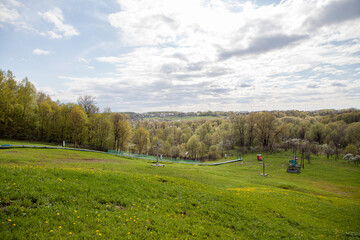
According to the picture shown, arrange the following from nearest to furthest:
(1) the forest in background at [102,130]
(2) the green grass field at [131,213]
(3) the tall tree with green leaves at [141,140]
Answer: (2) the green grass field at [131,213] < (1) the forest in background at [102,130] < (3) the tall tree with green leaves at [141,140]

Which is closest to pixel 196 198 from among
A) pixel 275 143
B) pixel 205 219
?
pixel 205 219

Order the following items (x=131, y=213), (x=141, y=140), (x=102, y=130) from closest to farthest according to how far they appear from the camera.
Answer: (x=131, y=213)
(x=102, y=130)
(x=141, y=140)

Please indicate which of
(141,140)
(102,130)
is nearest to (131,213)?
(102,130)

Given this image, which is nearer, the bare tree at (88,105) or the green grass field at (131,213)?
the green grass field at (131,213)

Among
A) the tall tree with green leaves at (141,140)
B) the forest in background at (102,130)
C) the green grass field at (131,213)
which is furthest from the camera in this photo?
the tall tree with green leaves at (141,140)

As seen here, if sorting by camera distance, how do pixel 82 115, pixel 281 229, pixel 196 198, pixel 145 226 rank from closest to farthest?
pixel 145 226 → pixel 281 229 → pixel 196 198 → pixel 82 115

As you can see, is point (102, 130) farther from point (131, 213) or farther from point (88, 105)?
point (131, 213)

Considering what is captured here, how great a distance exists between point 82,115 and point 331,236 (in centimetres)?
6071

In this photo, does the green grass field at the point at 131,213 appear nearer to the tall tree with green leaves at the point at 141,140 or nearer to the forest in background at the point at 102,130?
the forest in background at the point at 102,130

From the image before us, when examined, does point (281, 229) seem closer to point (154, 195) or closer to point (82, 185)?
point (154, 195)

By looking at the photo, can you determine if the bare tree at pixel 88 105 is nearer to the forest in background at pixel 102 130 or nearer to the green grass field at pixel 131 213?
the forest in background at pixel 102 130

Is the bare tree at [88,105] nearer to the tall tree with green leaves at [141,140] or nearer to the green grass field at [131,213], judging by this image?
the tall tree with green leaves at [141,140]

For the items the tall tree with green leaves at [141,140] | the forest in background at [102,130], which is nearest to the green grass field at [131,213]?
the forest in background at [102,130]

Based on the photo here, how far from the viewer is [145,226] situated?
25.8 feet
